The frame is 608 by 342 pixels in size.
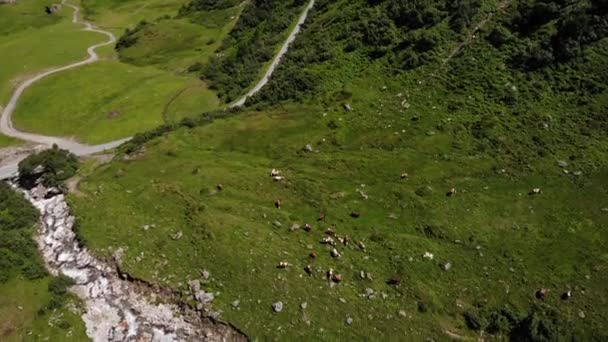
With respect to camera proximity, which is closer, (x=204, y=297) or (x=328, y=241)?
(x=204, y=297)

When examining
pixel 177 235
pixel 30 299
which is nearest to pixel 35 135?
pixel 30 299

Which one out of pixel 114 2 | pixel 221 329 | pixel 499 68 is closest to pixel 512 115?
pixel 499 68

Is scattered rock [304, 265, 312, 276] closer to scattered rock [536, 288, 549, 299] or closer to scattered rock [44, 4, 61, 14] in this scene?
scattered rock [536, 288, 549, 299]

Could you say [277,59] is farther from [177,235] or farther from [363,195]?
[177,235]

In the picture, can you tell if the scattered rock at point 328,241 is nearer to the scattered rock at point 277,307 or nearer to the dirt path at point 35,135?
the scattered rock at point 277,307

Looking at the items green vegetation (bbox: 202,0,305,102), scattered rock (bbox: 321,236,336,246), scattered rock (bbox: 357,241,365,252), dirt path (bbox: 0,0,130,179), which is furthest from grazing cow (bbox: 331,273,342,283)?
green vegetation (bbox: 202,0,305,102)
